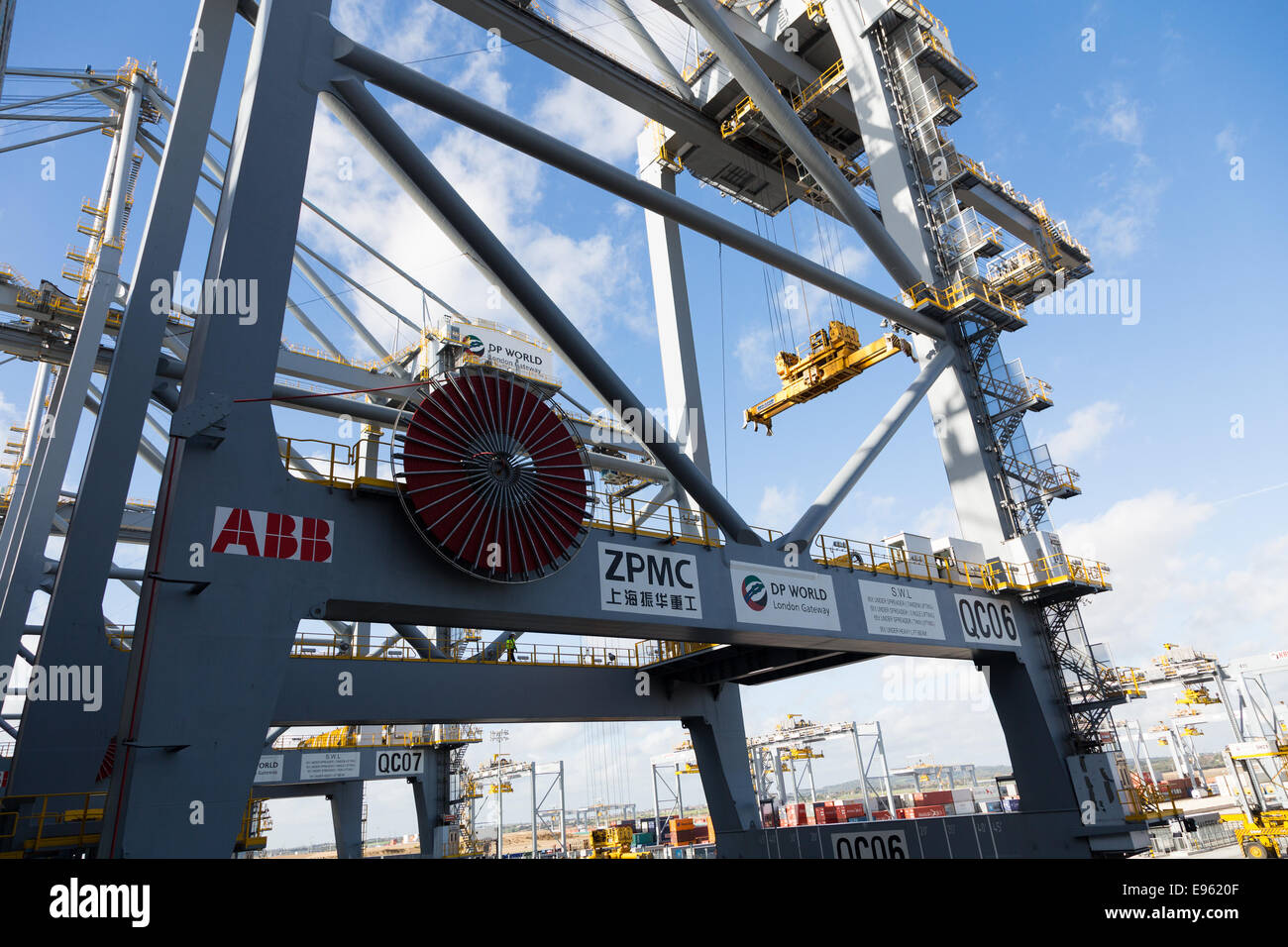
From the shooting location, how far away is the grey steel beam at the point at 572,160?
1584 cm

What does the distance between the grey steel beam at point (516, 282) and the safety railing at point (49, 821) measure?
1248 centimetres

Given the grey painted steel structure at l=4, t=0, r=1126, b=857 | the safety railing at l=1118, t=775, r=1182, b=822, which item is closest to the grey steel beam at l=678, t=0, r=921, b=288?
the grey painted steel structure at l=4, t=0, r=1126, b=857

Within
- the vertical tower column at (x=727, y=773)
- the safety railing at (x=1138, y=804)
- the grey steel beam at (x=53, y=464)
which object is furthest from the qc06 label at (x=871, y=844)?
the grey steel beam at (x=53, y=464)

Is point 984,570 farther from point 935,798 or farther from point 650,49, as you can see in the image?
point 935,798

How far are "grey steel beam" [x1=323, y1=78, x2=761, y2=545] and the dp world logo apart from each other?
1056 millimetres

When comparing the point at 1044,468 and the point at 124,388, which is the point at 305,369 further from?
the point at 1044,468

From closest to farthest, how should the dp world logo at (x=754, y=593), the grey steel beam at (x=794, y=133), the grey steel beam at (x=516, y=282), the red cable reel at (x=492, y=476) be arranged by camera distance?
the red cable reel at (x=492, y=476)
the grey steel beam at (x=516, y=282)
the dp world logo at (x=754, y=593)
the grey steel beam at (x=794, y=133)

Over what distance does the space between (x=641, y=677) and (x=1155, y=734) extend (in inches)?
2730

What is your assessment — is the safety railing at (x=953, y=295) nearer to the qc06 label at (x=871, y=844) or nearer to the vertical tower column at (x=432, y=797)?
the qc06 label at (x=871, y=844)

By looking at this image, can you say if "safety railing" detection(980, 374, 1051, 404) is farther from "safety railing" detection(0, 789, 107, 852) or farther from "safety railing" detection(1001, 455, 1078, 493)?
"safety railing" detection(0, 789, 107, 852)

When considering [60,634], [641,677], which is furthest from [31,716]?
[641,677]

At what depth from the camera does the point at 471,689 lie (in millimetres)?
21375
